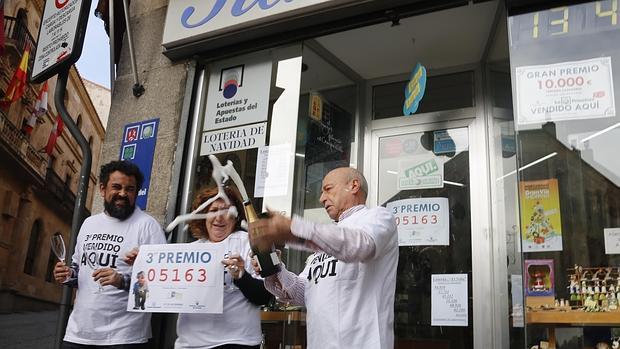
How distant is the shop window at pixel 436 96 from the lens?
17.4 feet

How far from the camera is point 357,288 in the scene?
8.32 ft

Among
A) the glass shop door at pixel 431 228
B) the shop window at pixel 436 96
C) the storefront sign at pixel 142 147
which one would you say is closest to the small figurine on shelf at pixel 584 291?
the glass shop door at pixel 431 228

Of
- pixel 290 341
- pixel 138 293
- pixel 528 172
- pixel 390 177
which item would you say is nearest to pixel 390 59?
pixel 390 177

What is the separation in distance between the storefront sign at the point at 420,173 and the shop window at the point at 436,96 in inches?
19.0

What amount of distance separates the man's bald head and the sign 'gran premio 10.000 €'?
3.07 meters

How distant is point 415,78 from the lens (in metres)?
4.91

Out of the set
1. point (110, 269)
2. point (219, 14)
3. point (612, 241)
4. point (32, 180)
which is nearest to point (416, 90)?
point (219, 14)

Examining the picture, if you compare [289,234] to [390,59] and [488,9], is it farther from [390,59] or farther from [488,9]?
[390,59]

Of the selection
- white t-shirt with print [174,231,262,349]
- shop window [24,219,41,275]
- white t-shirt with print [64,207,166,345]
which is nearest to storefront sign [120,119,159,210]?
white t-shirt with print [64,207,166,345]

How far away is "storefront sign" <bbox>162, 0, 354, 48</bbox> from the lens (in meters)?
4.34

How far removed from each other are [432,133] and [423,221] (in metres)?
0.86

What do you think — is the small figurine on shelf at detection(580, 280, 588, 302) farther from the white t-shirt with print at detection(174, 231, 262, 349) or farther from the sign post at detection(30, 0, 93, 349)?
the sign post at detection(30, 0, 93, 349)

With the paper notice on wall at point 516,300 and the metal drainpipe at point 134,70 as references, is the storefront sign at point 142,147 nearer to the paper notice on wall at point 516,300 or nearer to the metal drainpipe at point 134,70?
the metal drainpipe at point 134,70

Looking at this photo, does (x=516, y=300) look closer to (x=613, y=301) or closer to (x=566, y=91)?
(x=613, y=301)
